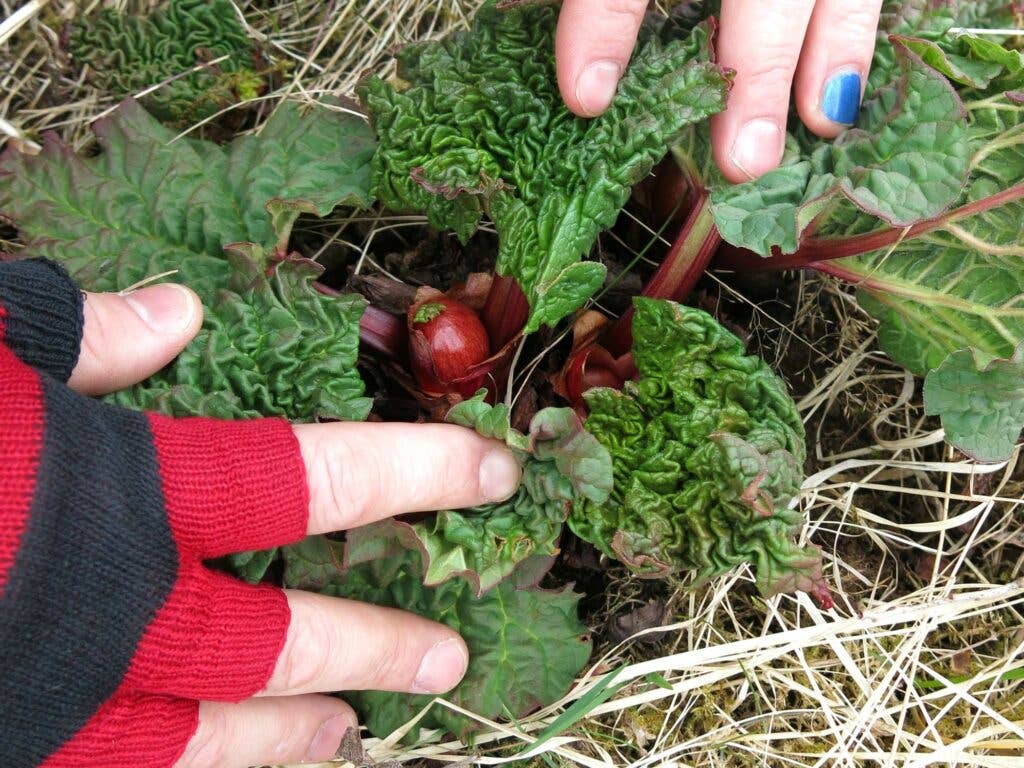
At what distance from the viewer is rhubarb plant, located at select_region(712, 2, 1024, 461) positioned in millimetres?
1492

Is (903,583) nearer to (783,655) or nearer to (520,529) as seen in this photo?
(783,655)

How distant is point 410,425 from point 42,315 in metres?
0.66

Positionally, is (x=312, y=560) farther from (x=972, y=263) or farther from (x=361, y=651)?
(x=972, y=263)

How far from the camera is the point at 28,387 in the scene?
134 cm

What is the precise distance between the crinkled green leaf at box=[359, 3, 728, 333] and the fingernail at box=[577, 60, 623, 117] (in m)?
0.03

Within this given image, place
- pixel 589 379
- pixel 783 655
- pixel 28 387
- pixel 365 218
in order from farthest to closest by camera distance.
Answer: pixel 365 218, pixel 783 655, pixel 589 379, pixel 28 387

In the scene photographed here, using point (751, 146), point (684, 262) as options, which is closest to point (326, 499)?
point (684, 262)

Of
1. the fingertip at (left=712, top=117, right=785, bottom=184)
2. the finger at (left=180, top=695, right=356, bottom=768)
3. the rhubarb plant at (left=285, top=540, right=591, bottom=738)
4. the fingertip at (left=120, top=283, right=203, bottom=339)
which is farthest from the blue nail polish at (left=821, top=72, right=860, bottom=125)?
the finger at (left=180, top=695, right=356, bottom=768)

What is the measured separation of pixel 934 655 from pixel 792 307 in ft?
2.99

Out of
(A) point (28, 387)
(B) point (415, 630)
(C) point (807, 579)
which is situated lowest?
(B) point (415, 630)

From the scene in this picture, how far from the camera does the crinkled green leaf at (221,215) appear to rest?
1727mm

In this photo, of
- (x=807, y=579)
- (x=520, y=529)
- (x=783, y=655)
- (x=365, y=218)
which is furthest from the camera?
(x=365, y=218)

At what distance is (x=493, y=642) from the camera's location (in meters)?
1.89

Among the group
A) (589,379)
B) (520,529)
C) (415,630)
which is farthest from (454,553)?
(589,379)
